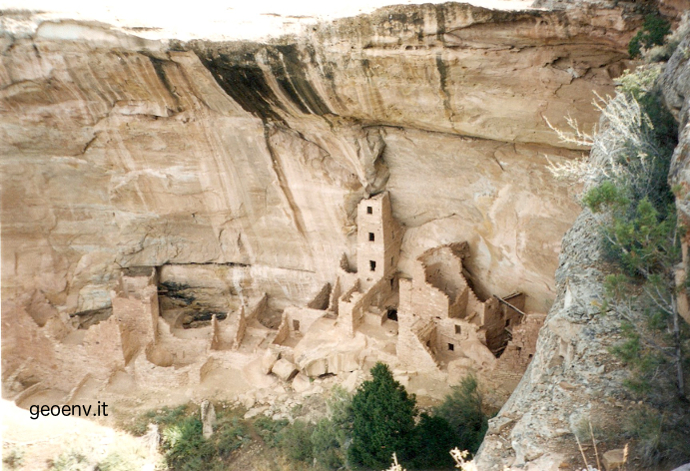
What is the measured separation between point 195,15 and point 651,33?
7443mm

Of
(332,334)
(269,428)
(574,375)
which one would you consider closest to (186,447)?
(269,428)

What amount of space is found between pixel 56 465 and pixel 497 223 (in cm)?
933

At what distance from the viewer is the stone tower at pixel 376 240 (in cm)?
1589

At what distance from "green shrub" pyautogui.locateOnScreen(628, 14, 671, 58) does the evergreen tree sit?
6.48 m

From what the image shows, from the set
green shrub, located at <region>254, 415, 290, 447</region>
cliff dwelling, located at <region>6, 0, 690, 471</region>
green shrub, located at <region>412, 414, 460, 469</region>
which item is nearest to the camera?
cliff dwelling, located at <region>6, 0, 690, 471</region>

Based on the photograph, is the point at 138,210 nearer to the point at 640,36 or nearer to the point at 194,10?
the point at 194,10

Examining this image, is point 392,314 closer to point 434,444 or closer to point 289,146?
point 289,146

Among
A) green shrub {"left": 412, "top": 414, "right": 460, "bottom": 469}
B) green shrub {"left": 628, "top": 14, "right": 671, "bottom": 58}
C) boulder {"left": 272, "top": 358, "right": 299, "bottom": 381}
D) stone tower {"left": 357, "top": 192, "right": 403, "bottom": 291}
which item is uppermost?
green shrub {"left": 628, "top": 14, "right": 671, "bottom": 58}

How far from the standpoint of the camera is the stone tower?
15.9m

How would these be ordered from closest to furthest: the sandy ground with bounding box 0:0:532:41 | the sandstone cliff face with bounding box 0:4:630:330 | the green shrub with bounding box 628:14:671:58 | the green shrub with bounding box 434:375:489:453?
the green shrub with bounding box 628:14:671:58
the sandstone cliff face with bounding box 0:4:630:330
the sandy ground with bounding box 0:0:532:41
the green shrub with bounding box 434:375:489:453

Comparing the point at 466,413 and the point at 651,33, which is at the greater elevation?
the point at 651,33

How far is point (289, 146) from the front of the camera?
15.9 metres

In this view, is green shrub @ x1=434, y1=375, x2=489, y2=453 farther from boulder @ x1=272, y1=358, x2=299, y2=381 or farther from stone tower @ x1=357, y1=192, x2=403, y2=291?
stone tower @ x1=357, y1=192, x2=403, y2=291

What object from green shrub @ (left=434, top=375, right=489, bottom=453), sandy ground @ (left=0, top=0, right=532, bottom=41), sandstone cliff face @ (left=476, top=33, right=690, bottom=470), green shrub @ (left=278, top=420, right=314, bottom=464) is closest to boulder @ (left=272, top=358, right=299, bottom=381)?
green shrub @ (left=278, top=420, right=314, bottom=464)
